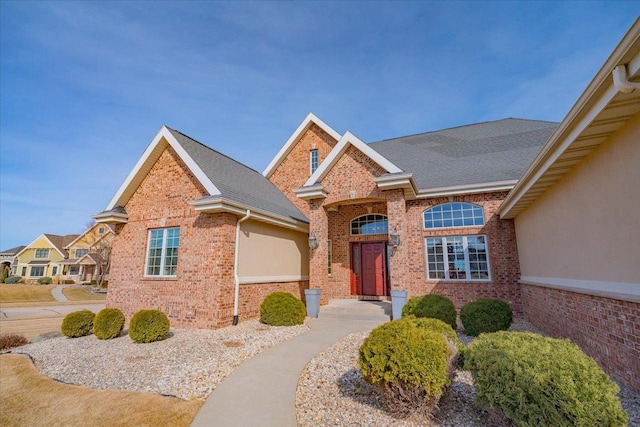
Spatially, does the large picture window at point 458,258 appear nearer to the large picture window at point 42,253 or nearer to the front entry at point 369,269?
the front entry at point 369,269

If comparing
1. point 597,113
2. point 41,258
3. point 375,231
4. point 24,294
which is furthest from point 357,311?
point 41,258

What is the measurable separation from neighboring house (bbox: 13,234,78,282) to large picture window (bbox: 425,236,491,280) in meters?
53.9

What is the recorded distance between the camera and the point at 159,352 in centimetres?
681

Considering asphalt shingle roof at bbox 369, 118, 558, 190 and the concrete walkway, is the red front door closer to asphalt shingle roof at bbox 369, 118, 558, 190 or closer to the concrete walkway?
asphalt shingle roof at bbox 369, 118, 558, 190

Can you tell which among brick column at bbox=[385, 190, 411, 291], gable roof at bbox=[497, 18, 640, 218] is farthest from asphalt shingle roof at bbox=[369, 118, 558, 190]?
gable roof at bbox=[497, 18, 640, 218]

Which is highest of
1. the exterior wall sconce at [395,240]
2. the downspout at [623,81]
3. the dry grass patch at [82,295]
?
the downspout at [623,81]

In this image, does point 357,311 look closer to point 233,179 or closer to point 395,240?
point 395,240

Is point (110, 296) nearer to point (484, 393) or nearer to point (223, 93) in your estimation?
point (223, 93)

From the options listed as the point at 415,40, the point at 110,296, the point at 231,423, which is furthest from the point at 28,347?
the point at 415,40

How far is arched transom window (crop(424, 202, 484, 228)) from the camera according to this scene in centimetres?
1120

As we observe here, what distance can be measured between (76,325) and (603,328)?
490 inches

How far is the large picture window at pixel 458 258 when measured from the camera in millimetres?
10898

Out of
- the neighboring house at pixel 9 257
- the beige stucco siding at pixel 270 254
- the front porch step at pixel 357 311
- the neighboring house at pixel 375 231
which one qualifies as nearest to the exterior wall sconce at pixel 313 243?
the neighboring house at pixel 375 231

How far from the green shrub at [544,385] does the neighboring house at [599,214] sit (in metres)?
2.10
